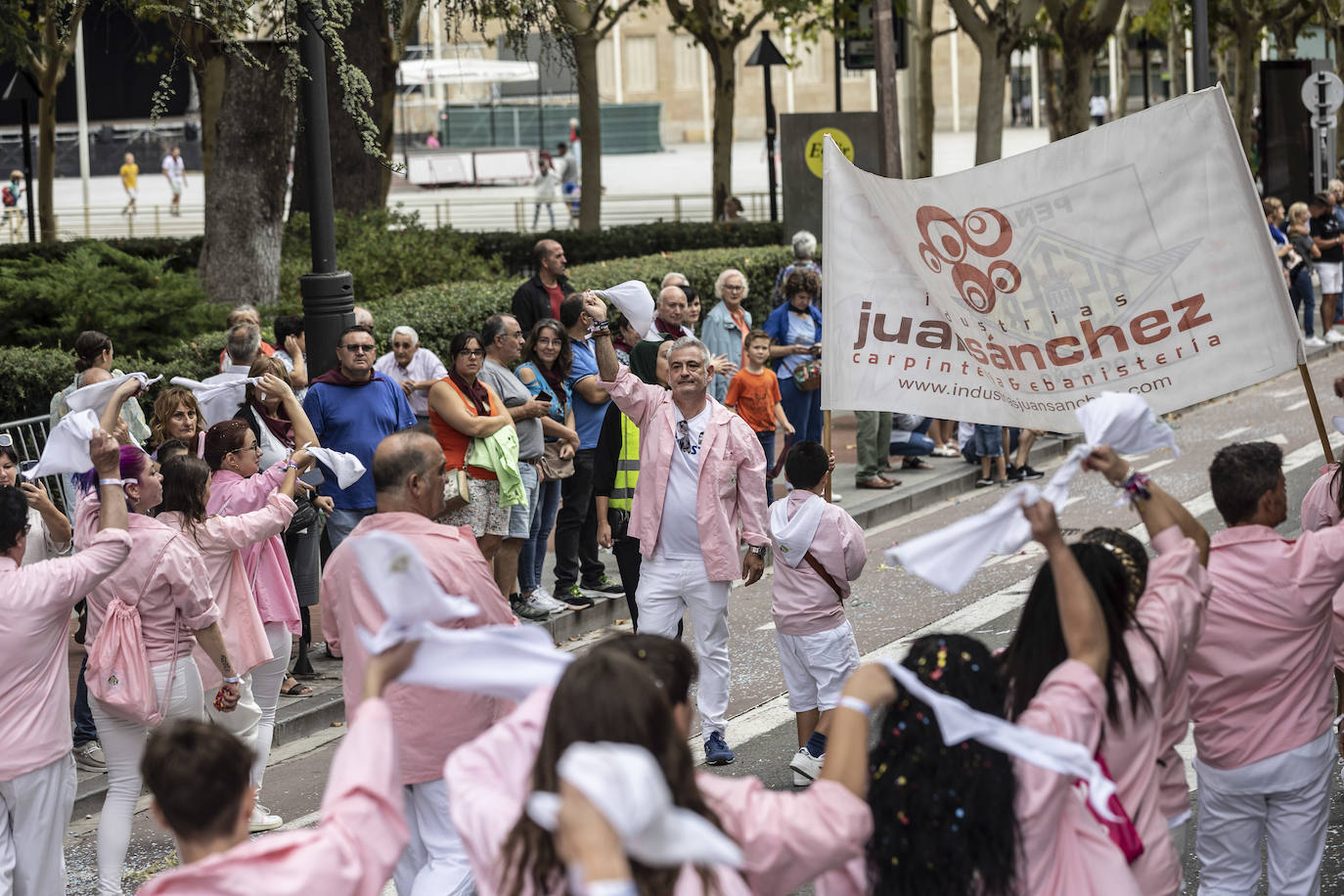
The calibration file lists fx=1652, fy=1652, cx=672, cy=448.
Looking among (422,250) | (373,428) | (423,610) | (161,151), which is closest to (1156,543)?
(423,610)

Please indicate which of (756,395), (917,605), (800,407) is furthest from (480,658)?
(800,407)

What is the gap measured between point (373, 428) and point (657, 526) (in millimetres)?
2092

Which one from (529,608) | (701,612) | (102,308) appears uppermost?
(102,308)

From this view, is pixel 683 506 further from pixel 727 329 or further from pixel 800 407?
pixel 800 407

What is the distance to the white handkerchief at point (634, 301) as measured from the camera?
823 cm

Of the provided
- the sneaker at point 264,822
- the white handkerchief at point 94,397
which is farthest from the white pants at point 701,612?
the white handkerchief at point 94,397

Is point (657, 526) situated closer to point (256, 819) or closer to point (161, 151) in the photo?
point (256, 819)

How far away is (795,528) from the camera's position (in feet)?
22.3

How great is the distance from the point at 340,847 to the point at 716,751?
14.0 ft

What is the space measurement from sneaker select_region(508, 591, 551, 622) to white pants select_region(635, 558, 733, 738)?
7.86 ft

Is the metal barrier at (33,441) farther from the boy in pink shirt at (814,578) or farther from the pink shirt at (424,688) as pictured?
the pink shirt at (424,688)

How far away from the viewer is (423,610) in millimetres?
3365

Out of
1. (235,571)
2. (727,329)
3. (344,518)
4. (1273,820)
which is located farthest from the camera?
(727,329)

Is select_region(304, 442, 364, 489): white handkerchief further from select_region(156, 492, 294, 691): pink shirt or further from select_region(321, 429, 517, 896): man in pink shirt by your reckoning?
select_region(321, 429, 517, 896): man in pink shirt
